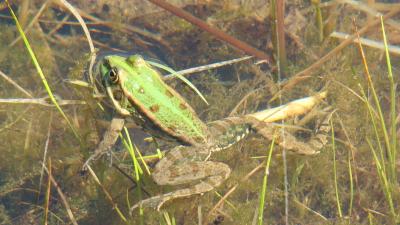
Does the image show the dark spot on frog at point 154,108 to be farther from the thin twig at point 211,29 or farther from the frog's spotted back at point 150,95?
the thin twig at point 211,29

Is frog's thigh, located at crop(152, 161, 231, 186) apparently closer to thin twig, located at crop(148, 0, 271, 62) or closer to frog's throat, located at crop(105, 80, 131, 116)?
frog's throat, located at crop(105, 80, 131, 116)

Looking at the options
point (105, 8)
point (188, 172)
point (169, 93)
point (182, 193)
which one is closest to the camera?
point (182, 193)

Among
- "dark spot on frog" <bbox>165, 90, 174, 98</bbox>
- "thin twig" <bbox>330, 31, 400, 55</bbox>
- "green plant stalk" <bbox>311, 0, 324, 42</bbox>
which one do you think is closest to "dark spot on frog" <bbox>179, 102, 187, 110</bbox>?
"dark spot on frog" <bbox>165, 90, 174, 98</bbox>

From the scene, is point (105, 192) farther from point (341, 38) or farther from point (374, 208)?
point (341, 38)

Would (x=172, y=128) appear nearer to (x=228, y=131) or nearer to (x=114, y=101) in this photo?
(x=114, y=101)

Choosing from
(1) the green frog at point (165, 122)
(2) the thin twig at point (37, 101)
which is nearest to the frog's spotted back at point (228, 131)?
(1) the green frog at point (165, 122)

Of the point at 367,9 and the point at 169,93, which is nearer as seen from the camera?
the point at 169,93

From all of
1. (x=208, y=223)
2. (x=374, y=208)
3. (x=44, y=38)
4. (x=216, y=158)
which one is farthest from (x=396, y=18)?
(x=44, y=38)

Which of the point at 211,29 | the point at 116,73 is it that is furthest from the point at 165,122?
the point at 211,29
